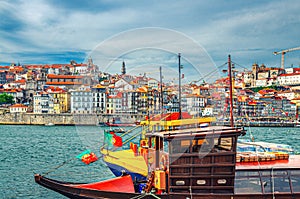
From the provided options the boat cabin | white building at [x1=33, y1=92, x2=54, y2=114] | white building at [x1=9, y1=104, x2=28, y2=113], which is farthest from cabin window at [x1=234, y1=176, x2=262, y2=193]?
white building at [x1=9, y1=104, x2=28, y2=113]

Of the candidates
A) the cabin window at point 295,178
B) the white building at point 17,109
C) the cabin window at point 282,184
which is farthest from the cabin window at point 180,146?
the white building at point 17,109

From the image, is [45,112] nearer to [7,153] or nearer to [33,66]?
[7,153]

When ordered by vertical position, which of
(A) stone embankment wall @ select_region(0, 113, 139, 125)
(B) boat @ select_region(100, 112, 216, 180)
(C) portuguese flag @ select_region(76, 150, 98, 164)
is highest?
(B) boat @ select_region(100, 112, 216, 180)

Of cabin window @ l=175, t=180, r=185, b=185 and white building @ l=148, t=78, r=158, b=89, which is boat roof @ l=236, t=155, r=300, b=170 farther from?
white building @ l=148, t=78, r=158, b=89

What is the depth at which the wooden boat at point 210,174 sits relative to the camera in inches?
364

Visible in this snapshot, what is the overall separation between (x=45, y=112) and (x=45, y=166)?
64.2 m

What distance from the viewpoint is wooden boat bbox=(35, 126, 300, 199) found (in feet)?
30.4

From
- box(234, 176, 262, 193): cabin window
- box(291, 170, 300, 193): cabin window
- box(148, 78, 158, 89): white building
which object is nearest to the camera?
box(234, 176, 262, 193): cabin window

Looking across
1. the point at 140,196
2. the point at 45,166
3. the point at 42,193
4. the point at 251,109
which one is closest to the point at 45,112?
the point at 251,109

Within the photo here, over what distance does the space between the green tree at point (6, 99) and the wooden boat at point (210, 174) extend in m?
90.3

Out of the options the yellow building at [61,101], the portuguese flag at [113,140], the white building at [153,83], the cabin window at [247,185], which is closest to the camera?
the cabin window at [247,185]

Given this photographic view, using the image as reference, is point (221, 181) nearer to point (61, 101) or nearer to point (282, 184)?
point (282, 184)

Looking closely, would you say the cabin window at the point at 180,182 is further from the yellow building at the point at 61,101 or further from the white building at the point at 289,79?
the white building at the point at 289,79

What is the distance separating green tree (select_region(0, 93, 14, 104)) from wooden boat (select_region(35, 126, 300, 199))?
90.3 m
